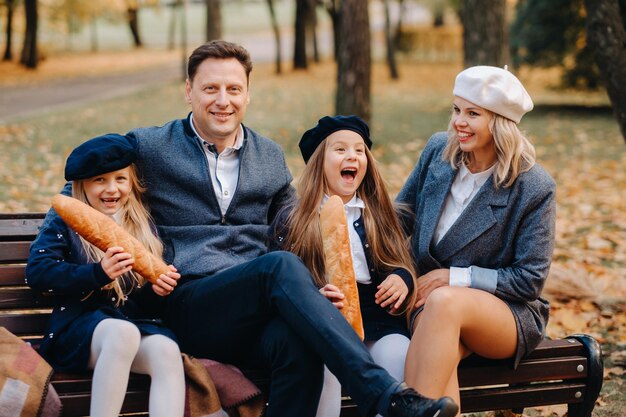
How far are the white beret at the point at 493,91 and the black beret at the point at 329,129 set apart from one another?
476mm

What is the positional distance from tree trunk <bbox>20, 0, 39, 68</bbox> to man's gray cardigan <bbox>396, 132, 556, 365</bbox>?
1122 inches

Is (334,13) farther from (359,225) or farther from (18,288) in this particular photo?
(18,288)

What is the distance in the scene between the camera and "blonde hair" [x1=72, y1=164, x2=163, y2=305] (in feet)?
11.4

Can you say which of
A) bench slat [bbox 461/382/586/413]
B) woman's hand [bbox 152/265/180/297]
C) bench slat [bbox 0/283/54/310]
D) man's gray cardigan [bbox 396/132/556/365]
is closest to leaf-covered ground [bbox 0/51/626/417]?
bench slat [bbox 461/382/586/413]

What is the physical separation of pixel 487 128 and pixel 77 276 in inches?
73.1

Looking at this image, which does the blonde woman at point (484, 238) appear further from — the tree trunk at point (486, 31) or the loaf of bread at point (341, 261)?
the tree trunk at point (486, 31)

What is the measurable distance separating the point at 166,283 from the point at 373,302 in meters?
0.96

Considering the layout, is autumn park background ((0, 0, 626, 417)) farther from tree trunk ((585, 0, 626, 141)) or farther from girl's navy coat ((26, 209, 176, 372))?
girl's navy coat ((26, 209, 176, 372))

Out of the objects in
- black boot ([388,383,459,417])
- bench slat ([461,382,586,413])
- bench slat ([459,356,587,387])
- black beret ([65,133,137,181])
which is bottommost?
bench slat ([461,382,586,413])

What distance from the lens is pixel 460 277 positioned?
3654 mm

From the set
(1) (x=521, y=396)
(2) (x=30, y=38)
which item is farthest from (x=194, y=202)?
(2) (x=30, y=38)

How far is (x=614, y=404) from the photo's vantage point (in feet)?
14.4

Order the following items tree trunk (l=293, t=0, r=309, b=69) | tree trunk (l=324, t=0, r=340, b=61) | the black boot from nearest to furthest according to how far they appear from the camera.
A: 1. the black boot
2. tree trunk (l=293, t=0, r=309, b=69)
3. tree trunk (l=324, t=0, r=340, b=61)

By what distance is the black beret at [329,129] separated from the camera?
12.5 ft
